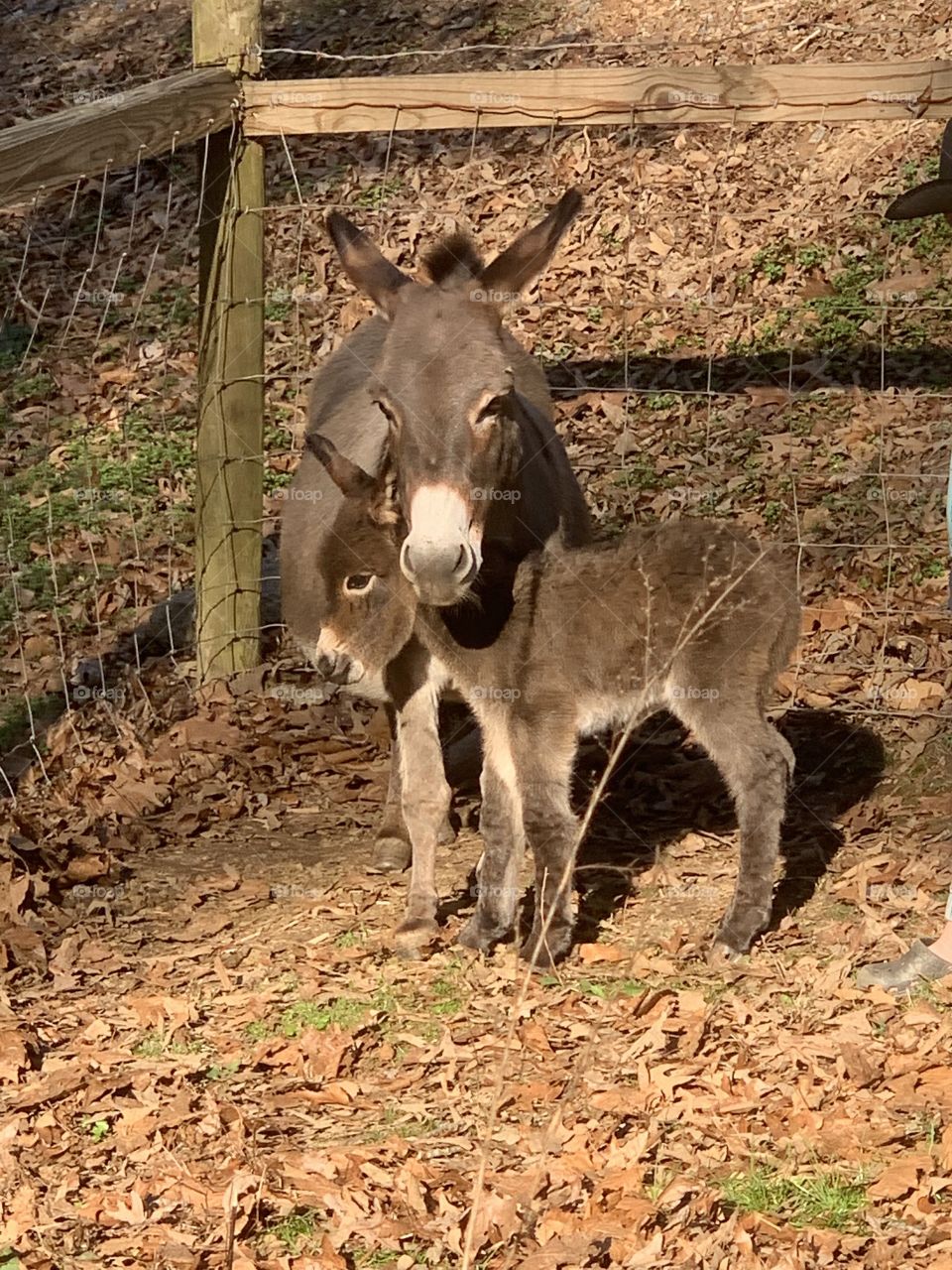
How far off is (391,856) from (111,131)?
289cm

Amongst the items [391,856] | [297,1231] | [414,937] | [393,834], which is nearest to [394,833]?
[393,834]

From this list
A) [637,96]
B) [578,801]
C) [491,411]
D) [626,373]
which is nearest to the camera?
[491,411]

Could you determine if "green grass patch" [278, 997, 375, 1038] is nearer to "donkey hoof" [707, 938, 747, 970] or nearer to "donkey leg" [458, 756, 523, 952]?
"donkey leg" [458, 756, 523, 952]

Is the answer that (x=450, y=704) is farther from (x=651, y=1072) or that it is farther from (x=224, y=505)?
(x=651, y=1072)

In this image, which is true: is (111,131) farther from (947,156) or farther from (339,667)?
(947,156)

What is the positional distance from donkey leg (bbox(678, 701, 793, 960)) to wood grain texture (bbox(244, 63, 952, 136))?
8.74 ft

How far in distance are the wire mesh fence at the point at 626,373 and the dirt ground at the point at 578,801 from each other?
0.11 feet

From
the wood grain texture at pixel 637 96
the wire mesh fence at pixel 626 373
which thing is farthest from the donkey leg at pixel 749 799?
the wood grain texture at pixel 637 96

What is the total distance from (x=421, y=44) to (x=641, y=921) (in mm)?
11262

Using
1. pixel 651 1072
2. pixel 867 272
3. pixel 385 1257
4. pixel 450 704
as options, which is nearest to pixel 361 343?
pixel 450 704

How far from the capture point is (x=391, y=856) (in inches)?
241

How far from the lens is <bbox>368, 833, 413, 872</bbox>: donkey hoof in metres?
6.11

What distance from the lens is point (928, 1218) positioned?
11.7 feet

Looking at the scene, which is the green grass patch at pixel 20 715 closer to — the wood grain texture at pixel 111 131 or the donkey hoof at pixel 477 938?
the wood grain texture at pixel 111 131
